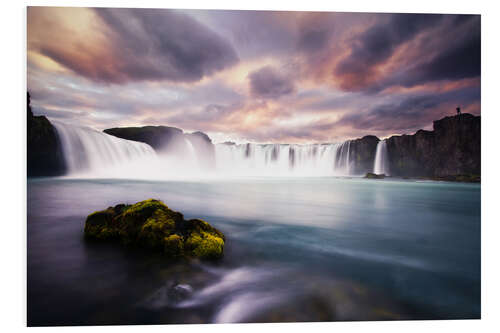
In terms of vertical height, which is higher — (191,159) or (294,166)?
(191,159)

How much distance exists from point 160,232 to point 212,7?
289cm

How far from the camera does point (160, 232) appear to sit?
213cm

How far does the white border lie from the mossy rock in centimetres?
62

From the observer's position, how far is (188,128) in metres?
4.06

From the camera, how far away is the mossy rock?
2.06 meters

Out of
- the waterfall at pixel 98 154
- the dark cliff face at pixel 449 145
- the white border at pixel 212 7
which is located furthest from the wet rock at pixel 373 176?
the waterfall at pixel 98 154

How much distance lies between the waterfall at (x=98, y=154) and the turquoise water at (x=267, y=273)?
2.60m

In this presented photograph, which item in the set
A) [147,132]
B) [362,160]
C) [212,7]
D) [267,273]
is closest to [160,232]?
[267,273]

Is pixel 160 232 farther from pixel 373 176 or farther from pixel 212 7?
pixel 373 176

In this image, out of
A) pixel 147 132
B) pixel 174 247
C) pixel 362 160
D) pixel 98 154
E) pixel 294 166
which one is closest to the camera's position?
pixel 174 247

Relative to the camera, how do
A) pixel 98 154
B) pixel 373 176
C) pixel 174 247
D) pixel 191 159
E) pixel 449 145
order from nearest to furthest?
pixel 174 247 < pixel 449 145 < pixel 98 154 < pixel 191 159 < pixel 373 176

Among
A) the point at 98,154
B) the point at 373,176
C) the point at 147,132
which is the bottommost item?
the point at 373,176

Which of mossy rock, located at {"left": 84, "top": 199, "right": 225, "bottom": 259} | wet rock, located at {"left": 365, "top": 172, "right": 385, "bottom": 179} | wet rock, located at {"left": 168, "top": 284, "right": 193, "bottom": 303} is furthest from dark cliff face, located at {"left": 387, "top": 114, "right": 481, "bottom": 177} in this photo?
wet rock, located at {"left": 168, "top": 284, "right": 193, "bottom": 303}

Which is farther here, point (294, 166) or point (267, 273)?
point (294, 166)
